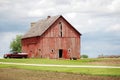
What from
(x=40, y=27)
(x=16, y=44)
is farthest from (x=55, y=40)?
(x=16, y=44)

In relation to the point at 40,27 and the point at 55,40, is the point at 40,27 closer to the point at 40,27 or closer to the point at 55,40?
the point at 40,27

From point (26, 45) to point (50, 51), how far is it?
9.91 metres

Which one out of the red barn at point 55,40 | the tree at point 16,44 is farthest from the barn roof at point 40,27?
the tree at point 16,44

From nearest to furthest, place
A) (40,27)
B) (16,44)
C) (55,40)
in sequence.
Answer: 1. (55,40)
2. (40,27)
3. (16,44)

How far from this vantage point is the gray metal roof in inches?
3081

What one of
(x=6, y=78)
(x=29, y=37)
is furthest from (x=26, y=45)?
(x=6, y=78)

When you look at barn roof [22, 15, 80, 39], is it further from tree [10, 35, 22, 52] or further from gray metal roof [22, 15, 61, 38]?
tree [10, 35, 22, 52]

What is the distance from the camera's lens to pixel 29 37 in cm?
8350

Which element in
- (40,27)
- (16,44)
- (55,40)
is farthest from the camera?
(16,44)

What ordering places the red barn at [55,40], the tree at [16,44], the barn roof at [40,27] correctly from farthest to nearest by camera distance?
the tree at [16,44], the barn roof at [40,27], the red barn at [55,40]

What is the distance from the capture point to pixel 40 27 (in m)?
82.1

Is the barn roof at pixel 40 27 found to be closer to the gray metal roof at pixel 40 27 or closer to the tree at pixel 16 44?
the gray metal roof at pixel 40 27

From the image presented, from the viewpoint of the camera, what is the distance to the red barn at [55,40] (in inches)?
3059

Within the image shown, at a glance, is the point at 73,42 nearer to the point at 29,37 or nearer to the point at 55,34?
the point at 55,34
